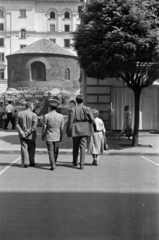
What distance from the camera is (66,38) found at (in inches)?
2820

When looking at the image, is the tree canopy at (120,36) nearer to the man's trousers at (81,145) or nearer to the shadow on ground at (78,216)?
the man's trousers at (81,145)

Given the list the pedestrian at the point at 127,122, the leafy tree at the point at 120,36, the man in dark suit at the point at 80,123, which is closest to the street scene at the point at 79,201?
the man in dark suit at the point at 80,123

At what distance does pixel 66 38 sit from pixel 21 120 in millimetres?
64321

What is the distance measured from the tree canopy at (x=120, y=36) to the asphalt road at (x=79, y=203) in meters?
4.05

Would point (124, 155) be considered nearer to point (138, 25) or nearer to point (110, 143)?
point (110, 143)

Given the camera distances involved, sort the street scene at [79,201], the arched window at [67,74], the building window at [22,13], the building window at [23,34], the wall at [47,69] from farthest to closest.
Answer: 1. the building window at [23,34]
2. the building window at [22,13]
3. the arched window at [67,74]
4. the wall at [47,69]
5. the street scene at [79,201]

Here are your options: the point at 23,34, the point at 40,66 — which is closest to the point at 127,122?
the point at 40,66

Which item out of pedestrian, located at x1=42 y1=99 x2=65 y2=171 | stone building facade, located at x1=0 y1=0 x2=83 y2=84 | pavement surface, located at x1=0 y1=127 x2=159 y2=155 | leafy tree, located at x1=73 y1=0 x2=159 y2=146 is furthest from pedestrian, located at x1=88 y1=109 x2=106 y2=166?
stone building facade, located at x1=0 y1=0 x2=83 y2=84

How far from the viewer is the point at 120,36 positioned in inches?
455

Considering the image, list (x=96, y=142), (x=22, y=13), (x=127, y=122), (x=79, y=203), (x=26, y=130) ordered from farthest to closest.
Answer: (x=22, y=13), (x=127, y=122), (x=96, y=142), (x=26, y=130), (x=79, y=203)

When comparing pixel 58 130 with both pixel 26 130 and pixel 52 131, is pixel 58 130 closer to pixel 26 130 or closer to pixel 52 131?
pixel 52 131

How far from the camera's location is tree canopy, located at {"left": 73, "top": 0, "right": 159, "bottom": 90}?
11648 mm

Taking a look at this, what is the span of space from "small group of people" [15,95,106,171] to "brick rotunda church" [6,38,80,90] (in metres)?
41.2

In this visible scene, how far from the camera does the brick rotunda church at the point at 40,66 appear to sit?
49.8m
